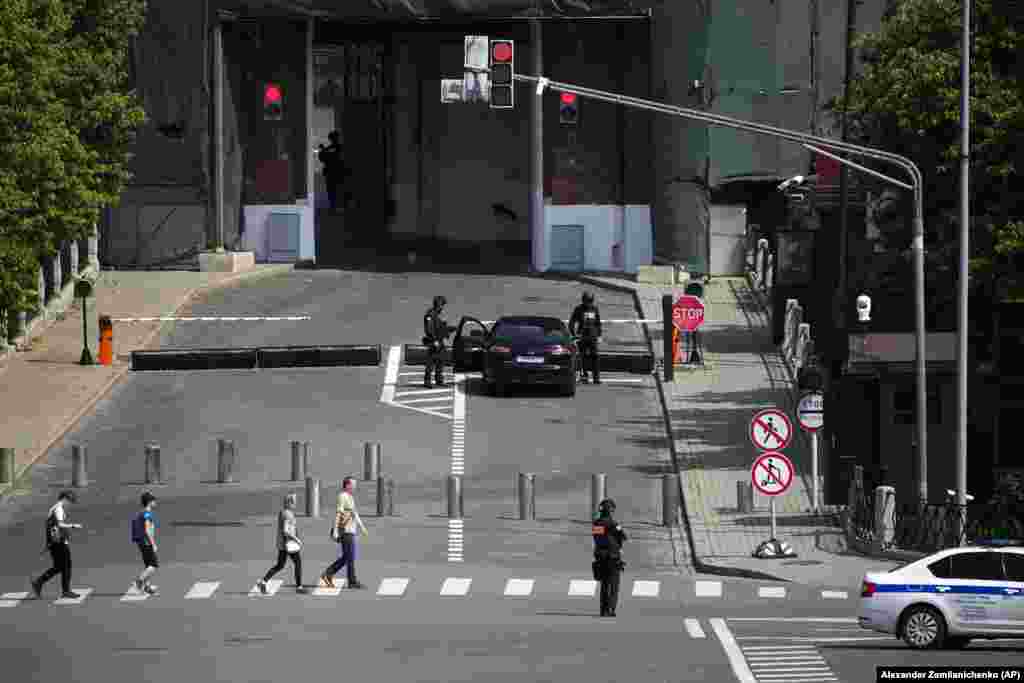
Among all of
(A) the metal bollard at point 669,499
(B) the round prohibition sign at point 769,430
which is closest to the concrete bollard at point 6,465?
(A) the metal bollard at point 669,499

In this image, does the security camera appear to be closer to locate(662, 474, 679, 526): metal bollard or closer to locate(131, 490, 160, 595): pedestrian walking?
locate(662, 474, 679, 526): metal bollard

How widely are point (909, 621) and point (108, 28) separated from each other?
1521 inches

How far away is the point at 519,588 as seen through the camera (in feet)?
120

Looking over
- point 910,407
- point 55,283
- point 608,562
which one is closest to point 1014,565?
point 608,562

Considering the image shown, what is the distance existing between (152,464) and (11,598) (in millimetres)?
9239

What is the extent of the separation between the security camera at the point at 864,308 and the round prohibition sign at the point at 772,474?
4032 millimetres

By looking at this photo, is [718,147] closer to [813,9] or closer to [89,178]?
[813,9]

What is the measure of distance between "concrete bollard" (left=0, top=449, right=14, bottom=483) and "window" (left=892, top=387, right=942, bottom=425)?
15835 mm

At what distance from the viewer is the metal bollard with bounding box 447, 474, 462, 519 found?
4184 cm

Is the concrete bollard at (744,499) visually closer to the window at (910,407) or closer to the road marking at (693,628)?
the window at (910,407)

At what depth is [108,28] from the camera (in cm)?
6334

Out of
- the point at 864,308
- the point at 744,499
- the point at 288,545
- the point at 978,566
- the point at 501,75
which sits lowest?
the point at 744,499

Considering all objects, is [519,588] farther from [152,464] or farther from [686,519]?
[152,464]

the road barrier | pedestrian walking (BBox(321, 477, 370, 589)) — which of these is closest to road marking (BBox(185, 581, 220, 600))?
pedestrian walking (BBox(321, 477, 370, 589))
